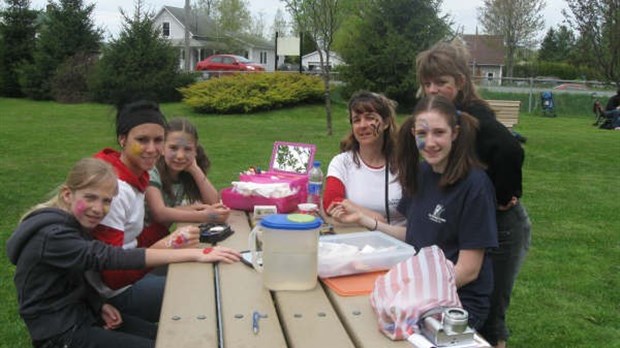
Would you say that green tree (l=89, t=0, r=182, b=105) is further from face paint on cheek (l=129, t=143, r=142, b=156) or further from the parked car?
face paint on cheek (l=129, t=143, r=142, b=156)

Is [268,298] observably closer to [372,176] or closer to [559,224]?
[372,176]

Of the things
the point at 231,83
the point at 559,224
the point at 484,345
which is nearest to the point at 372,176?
the point at 484,345

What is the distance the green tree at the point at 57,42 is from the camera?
23.6 meters

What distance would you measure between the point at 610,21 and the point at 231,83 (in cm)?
1096

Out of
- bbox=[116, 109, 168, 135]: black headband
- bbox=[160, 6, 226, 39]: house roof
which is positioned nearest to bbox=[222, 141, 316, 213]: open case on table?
bbox=[116, 109, 168, 135]: black headband

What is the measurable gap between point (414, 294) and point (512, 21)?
42590mm

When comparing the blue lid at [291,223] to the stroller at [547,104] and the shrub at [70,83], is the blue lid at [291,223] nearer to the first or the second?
the stroller at [547,104]

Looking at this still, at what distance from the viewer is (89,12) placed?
24922 mm

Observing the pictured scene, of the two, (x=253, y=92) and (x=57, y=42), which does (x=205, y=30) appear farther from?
(x=253, y=92)

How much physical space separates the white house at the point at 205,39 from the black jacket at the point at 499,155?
46756 mm

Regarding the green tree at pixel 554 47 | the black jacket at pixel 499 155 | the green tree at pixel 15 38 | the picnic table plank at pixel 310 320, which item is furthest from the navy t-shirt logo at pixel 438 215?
the green tree at pixel 554 47

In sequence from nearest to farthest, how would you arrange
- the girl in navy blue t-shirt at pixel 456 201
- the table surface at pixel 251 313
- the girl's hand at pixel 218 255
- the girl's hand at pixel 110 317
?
1. the table surface at pixel 251 313
2. the girl in navy blue t-shirt at pixel 456 201
3. the girl's hand at pixel 218 255
4. the girl's hand at pixel 110 317

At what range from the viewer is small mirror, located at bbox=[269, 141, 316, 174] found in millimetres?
4086

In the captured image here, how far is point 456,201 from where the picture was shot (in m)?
2.36
